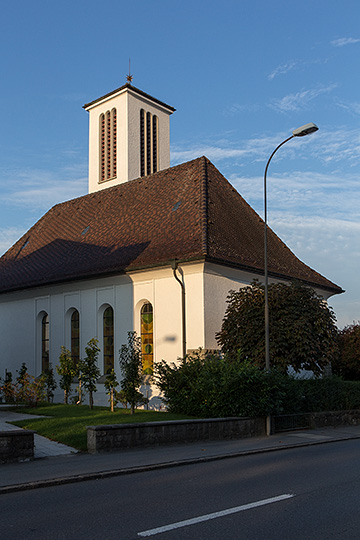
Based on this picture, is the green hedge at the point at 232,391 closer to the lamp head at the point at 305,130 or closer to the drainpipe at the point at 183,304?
the drainpipe at the point at 183,304

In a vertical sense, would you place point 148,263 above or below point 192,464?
above

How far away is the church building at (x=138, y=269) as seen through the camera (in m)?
22.5

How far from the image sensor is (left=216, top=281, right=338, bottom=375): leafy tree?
19.7m

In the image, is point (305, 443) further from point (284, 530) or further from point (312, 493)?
point (284, 530)

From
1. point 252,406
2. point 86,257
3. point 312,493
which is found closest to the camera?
point 312,493

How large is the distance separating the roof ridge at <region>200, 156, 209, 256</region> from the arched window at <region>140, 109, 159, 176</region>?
1323cm

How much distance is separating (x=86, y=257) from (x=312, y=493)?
20.6 metres

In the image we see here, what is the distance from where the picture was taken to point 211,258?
70.8 feet

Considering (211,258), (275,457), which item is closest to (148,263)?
(211,258)

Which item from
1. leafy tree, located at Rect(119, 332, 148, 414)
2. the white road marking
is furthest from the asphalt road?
leafy tree, located at Rect(119, 332, 148, 414)

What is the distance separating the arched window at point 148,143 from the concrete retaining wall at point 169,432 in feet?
89.2

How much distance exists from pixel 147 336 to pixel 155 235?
4.65 m

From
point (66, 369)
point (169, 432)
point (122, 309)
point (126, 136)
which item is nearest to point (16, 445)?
point (169, 432)

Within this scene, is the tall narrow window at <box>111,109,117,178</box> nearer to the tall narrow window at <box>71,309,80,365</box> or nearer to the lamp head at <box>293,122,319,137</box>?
the tall narrow window at <box>71,309,80,365</box>
